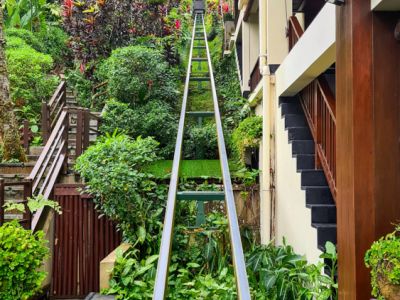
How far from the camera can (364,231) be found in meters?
2.52

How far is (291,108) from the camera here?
202 inches

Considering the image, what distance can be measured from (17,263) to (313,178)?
2.92 m

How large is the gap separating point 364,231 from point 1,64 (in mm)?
5710

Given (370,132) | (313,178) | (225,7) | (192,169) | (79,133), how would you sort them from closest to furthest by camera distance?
(370,132) → (313,178) → (79,133) → (192,169) → (225,7)

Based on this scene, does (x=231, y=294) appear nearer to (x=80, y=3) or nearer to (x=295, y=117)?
(x=295, y=117)

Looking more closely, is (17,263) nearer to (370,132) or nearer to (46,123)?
(370,132)

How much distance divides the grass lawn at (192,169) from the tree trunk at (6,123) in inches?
83.5

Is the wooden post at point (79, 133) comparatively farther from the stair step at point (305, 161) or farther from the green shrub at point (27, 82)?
the stair step at point (305, 161)

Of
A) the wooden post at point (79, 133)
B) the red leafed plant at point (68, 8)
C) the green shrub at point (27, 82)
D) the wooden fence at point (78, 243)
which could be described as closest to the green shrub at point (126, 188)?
the wooden fence at point (78, 243)

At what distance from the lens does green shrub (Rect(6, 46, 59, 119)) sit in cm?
823

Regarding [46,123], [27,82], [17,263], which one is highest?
[27,82]

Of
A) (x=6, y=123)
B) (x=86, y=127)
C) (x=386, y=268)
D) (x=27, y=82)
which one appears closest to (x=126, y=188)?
(x=86, y=127)

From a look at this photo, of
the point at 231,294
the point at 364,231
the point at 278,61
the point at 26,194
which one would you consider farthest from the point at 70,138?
the point at 364,231

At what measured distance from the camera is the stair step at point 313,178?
159 inches
